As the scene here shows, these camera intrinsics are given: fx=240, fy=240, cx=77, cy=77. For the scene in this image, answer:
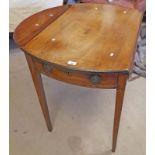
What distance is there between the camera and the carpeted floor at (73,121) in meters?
1.38

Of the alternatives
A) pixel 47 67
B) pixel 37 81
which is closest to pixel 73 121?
pixel 37 81

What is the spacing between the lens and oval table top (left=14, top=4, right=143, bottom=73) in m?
A: 1.03

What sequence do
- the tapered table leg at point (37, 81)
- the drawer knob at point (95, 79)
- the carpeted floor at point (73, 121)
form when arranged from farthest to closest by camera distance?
the carpeted floor at point (73, 121), the tapered table leg at point (37, 81), the drawer knob at point (95, 79)

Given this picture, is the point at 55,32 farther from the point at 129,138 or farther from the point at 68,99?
the point at 129,138

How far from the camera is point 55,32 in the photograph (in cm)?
125

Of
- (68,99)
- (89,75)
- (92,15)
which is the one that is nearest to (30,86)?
(68,99)

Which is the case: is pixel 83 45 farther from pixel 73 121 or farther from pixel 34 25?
pixel 73 121

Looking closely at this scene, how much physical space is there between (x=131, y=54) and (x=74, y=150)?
648mm

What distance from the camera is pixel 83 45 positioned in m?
1.14

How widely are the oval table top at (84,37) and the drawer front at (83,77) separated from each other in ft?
0.12

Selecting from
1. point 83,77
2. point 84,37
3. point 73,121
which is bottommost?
point 73,121

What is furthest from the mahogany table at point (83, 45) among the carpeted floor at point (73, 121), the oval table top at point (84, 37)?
the carpeted floor at point (73, 121)

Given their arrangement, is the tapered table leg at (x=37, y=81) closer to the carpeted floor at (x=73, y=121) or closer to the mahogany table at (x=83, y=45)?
the mahogany table at (x=83, y=45)

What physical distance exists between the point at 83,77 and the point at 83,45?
18 centimetres
